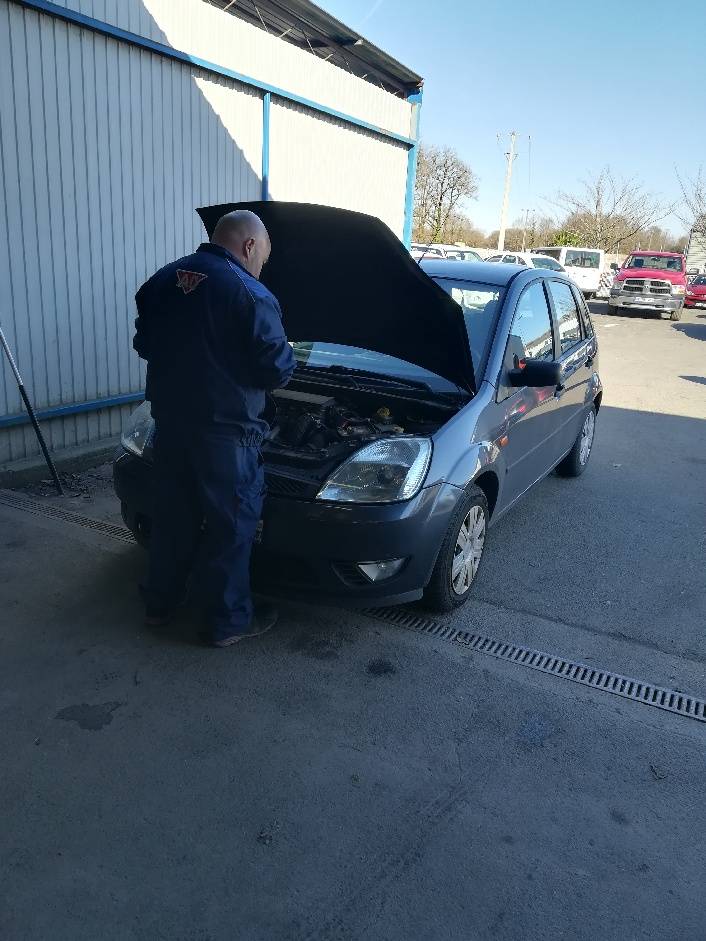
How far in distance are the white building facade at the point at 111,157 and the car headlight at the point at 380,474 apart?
10.4ft

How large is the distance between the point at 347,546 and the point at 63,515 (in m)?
2.52

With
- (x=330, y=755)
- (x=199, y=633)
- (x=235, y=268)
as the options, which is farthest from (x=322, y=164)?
(x=330, y=755)

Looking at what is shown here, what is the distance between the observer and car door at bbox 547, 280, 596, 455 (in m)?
5.30

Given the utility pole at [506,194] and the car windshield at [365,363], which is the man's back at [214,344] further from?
the utility pole at [506,194]

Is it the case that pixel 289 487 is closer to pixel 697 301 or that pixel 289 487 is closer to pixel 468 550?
pixel 468 550

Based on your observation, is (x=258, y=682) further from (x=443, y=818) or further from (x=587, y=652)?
(x=587, y=652)

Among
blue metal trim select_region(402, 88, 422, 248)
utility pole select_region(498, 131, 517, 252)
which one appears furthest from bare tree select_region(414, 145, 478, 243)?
blue metal trim select_region(402, 88, 422, 248)

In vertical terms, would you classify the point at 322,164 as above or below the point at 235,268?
above

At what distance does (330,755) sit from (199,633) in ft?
3.24

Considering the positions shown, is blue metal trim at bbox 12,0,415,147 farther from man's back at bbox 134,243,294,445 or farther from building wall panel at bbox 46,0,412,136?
man's back at bbox 134,243,294,445

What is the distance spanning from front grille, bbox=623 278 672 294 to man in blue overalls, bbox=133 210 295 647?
23098mm

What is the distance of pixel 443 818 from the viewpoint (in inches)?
101

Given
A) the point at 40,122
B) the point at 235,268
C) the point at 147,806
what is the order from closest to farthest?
the point at 147,806 < the point at 235,268 < the point at 40,122

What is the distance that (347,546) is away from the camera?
3.37 m
